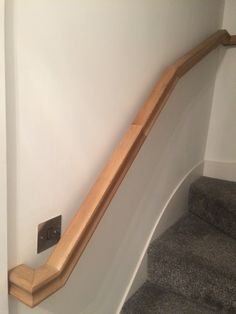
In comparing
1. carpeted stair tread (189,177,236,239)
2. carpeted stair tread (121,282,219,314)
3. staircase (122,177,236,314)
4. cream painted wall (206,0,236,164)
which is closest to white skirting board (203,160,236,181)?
cream painted wall (206,0,236,164)

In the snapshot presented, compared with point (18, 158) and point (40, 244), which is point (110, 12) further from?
point (40, 244)

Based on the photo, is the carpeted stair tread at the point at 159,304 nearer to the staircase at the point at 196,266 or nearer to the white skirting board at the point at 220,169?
the staircase at the point at 196,266

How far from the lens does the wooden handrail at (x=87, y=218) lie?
2.35ft

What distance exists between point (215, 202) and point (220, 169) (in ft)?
1.58

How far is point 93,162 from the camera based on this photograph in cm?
97

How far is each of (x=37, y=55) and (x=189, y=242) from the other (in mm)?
1180

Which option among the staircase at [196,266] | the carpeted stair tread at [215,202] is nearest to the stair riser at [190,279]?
the staircase at [196,266]

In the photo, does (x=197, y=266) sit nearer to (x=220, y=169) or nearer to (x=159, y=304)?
(x=159, y=304)

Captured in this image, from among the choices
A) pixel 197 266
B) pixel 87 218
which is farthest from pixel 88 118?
pixel 197 266

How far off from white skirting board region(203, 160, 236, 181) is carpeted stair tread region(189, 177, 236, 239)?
0.12m

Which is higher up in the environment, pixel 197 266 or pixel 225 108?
pixel 225 108

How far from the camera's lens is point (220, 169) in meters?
2.02

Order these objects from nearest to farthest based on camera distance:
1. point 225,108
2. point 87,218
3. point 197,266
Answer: point 87,218
point 197,266
point 225,108

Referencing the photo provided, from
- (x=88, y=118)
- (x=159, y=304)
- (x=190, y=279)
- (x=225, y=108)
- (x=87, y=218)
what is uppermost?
(x=88, y=118)
